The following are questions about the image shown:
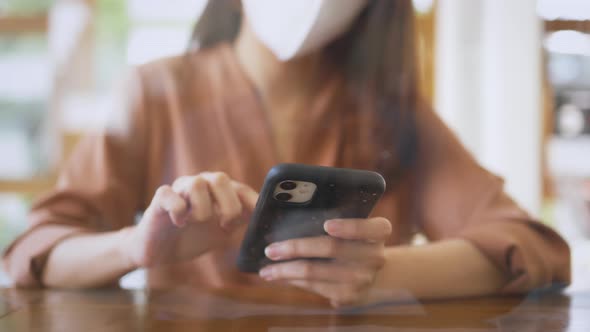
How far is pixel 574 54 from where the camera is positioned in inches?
15.0

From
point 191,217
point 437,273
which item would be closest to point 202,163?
point 191,217

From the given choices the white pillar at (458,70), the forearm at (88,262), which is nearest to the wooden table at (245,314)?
the forearm at (88,262)

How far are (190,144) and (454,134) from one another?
6.9 inches

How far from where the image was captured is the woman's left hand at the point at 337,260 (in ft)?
0.89

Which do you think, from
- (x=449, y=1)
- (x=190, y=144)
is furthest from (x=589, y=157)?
(x=190, y=144)

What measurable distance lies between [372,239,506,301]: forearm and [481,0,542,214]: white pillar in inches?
2.2

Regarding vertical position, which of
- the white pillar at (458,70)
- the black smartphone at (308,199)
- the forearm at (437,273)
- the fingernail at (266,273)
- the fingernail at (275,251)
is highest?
the white pillar at (458,70)

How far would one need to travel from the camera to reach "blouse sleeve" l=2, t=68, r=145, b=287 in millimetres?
336

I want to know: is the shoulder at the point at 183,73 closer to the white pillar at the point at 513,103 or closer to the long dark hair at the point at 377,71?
the long dark hair at the point at 377,71

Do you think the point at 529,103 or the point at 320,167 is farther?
the point at 529,103

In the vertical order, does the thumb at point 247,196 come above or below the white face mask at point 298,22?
below

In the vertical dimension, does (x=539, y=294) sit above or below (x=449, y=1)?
below

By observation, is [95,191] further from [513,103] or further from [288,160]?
[513,103]

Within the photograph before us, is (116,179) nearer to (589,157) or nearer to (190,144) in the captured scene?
(190,144)
